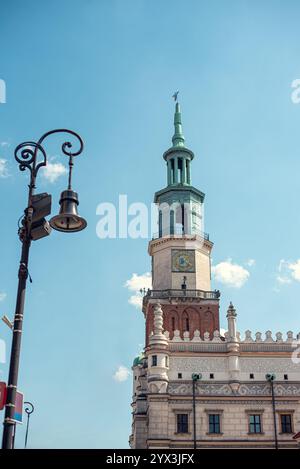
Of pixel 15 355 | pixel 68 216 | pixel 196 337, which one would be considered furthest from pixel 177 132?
pixel 15 355

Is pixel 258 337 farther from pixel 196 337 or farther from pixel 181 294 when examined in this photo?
pixel 181 294

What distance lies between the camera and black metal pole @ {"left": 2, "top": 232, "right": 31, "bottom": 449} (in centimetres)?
1319

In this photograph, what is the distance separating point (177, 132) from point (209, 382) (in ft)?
110

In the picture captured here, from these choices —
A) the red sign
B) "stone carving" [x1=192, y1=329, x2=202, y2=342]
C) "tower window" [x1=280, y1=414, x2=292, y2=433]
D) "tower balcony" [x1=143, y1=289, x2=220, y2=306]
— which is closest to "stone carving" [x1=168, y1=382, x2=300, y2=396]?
"tower window" [x1=280, y1=414, x2=292, y2=433]

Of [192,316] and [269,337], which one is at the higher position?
[192,316]

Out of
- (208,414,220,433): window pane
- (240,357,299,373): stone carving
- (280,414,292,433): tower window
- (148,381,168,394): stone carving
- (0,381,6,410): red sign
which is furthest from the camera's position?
(240,357,299,373): stone carving

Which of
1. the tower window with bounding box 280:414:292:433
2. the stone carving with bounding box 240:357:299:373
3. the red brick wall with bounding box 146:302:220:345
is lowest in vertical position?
the tower window with bounding box 280:414:292:433

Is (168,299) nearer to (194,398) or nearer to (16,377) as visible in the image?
(194,398)

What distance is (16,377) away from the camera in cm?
1353

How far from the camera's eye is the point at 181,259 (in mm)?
64375

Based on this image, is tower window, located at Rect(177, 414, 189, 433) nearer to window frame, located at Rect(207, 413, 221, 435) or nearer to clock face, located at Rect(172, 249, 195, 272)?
window frame, located at Rect(207, 413, 221, 435)

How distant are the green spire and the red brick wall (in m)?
21.3

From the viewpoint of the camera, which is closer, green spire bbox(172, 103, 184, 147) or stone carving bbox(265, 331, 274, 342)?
stone carving bbox(265, 331, 274, 342)
